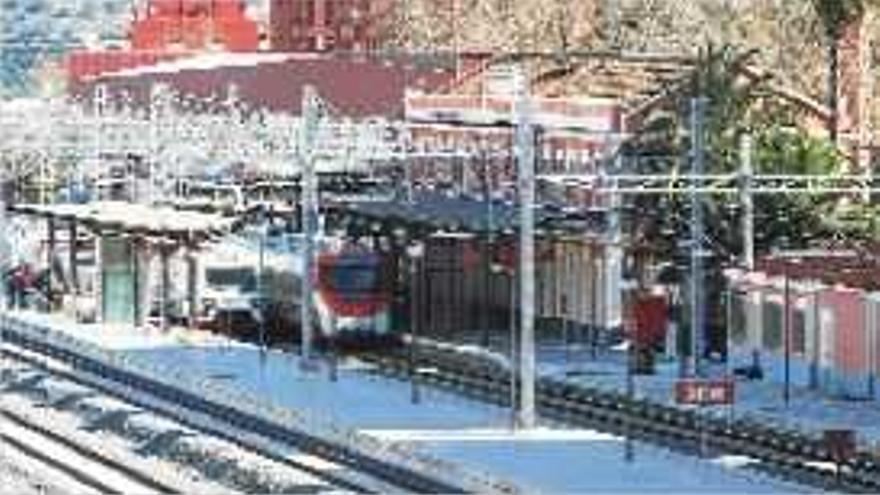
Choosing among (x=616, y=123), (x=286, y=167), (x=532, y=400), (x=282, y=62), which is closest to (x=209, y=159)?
(x=286, y=167)

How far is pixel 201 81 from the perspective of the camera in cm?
11550

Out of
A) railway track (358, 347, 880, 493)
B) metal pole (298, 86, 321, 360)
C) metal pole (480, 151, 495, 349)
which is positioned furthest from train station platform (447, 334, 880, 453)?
metal pole (298, 86, 321, 360)

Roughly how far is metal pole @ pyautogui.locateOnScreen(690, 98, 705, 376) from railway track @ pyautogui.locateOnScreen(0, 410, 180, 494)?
12.4 metres

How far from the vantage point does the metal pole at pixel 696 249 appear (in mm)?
54062

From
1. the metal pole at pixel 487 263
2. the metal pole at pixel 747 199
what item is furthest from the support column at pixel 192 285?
the metal pole at pixel 747 199

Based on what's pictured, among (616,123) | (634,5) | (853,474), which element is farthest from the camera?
(634,5)

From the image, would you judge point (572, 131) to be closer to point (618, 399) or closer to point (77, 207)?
point (77, 207)

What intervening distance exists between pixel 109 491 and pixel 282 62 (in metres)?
72.3

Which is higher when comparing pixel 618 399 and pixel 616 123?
pixel 616 123

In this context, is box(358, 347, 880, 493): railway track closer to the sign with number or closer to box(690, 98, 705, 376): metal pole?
the sign with number

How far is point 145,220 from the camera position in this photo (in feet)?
229

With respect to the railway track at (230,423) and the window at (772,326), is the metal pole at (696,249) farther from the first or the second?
the railway track at (230,423)

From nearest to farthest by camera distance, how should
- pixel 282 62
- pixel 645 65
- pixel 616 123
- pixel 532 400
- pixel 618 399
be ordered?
pixel 532 400 < pixel 618 399 < pixel 616 123 < pixel 645 65 < pixel 282 62

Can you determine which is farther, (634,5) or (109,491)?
(634,5)
